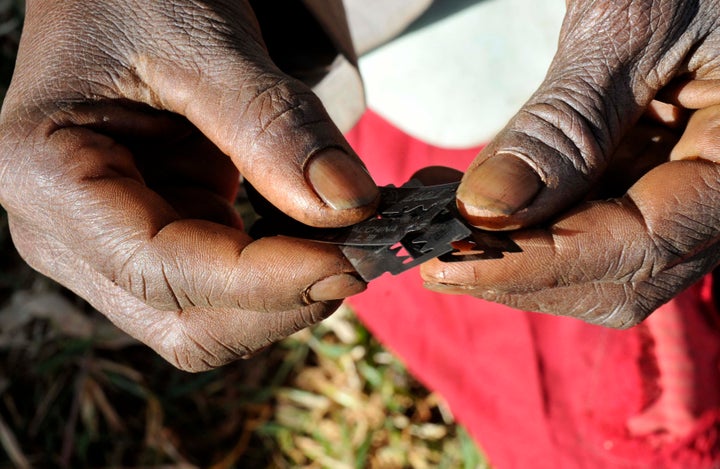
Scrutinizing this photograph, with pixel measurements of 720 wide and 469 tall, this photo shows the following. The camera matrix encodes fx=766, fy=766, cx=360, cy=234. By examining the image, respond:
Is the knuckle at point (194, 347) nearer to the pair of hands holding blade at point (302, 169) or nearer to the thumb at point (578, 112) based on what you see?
the pair of hands holding blade at point (302, 169)

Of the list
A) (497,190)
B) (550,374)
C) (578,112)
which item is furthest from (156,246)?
(550,374)

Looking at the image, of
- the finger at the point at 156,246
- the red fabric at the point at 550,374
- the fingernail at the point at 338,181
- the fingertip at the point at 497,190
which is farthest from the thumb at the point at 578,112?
the red fabric at the point at 550,374

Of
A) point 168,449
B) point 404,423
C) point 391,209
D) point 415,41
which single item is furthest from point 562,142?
point 168,449

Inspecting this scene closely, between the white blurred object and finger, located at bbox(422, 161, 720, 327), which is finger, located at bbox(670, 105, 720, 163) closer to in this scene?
finger, located at bbox(422, 161, 720, 327)

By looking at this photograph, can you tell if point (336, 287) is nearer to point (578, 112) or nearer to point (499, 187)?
point (499, 187)

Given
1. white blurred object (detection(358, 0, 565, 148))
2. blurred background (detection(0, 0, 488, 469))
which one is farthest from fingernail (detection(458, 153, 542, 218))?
blurred background (detection(0, 0, 488, 469))

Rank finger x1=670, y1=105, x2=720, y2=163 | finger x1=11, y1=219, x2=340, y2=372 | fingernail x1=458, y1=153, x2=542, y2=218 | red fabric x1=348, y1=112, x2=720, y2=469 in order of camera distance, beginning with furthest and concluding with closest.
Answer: red fabric x1=348, y1=112, x2=720, y2=469
finger x1=11, y1=219, x2=340, y2=372
finger x1=670, y1=105, x2=720, y2=163
fingernail x1=458, y1=153, x2=542, y2=218
